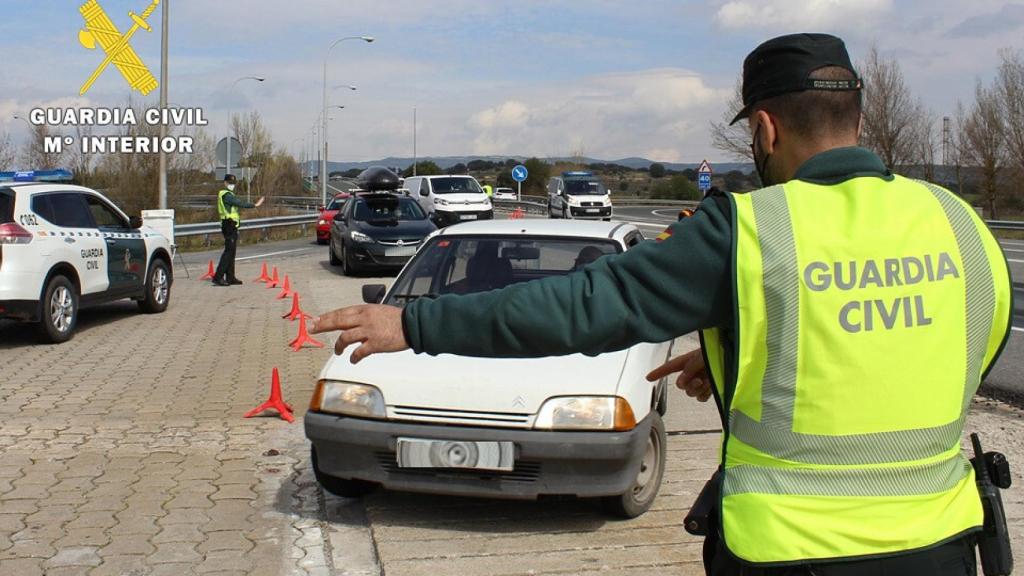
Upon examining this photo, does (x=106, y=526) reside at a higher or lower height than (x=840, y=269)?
lower

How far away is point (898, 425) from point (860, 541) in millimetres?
217

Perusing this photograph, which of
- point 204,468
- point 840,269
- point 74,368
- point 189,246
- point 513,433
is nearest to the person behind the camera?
point 840,269

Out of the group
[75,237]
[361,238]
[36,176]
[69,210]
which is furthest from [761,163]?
[361,238]

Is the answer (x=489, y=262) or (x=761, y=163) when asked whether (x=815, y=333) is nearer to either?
(x=761, y=163)

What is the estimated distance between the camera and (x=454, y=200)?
32312mm

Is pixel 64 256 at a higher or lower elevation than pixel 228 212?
lower

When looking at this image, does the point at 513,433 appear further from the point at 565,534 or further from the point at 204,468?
the point at 204,468

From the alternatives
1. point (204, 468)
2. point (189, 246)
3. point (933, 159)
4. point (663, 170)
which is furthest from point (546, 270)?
point (663, 170)

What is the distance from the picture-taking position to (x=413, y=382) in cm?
518

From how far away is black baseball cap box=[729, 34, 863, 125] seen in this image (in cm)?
205

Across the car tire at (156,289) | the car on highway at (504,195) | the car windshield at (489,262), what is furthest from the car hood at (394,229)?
the car on highway at (504,195)

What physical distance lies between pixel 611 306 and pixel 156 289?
518 inches

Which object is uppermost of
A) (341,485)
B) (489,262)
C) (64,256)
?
(489,262)

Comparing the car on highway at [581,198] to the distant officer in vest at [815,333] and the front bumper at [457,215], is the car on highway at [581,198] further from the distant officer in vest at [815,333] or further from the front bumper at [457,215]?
the distant officer in vest at [815,333]
